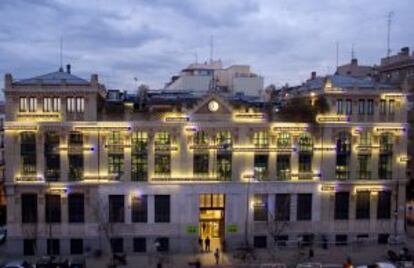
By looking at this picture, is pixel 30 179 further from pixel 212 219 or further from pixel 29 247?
pixel 212 219

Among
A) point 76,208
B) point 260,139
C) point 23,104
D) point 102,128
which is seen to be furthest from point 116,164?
point 260,139

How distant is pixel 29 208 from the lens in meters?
57.6

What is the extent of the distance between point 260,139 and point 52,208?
86.3ft

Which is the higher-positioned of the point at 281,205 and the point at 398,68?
the point at 398,68

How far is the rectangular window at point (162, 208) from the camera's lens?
58.7m

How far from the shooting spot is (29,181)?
187 ft

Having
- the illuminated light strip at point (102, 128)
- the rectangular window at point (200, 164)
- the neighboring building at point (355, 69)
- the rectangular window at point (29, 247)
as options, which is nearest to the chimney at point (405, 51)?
the neighboring building at point (355, 69)

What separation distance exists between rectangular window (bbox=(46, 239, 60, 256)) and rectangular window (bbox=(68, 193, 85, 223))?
303cm

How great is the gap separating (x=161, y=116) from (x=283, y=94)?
24.7 metres

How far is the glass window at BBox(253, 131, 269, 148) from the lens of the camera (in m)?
60.1

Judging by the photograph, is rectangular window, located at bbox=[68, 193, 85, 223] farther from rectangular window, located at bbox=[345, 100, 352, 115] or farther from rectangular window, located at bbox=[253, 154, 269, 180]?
rectangular window, located at bbox=[345, 100, 352, 115]

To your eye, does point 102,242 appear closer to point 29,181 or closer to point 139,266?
point 139,266

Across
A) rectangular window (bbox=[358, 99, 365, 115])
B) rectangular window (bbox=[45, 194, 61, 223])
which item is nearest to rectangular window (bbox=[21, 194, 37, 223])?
rectangular window (bbox=[45, 194, 61, 223])

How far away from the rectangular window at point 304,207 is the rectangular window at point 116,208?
70.9 feet
